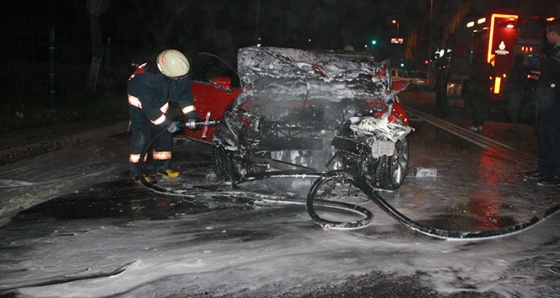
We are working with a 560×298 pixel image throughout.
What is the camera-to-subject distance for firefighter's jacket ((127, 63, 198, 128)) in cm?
614

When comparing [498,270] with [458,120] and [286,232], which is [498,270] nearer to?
[286,232]

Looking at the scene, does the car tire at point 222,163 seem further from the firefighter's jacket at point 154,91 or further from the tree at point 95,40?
the tree at point 95,40

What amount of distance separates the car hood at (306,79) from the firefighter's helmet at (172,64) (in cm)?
63

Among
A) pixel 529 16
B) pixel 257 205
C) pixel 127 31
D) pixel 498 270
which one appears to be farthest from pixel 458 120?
pixel 127 31

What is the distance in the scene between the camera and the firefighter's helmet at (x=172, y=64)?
236 inches

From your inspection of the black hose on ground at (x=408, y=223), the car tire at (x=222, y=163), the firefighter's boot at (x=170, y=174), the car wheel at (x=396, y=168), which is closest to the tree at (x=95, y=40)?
the firefighter's boot at (x=170, y=174)

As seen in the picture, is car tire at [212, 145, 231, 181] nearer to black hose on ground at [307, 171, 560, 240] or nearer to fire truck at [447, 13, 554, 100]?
black hose on ground at [307, 171, 560, 240]

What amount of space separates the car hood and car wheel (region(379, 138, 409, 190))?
0.59m

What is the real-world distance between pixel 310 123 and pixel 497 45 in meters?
12.3

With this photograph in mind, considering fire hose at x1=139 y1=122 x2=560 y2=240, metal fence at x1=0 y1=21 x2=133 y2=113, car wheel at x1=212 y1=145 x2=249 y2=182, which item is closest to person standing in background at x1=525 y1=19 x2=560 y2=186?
fire hose at x1=139 y1=122 x2=560 y2=240

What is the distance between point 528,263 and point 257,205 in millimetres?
2465

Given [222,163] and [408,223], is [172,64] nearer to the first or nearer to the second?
[222,163]

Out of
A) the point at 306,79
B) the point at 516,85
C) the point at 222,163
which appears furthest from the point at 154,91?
the point at 516,85

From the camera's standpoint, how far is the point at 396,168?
5953mm
